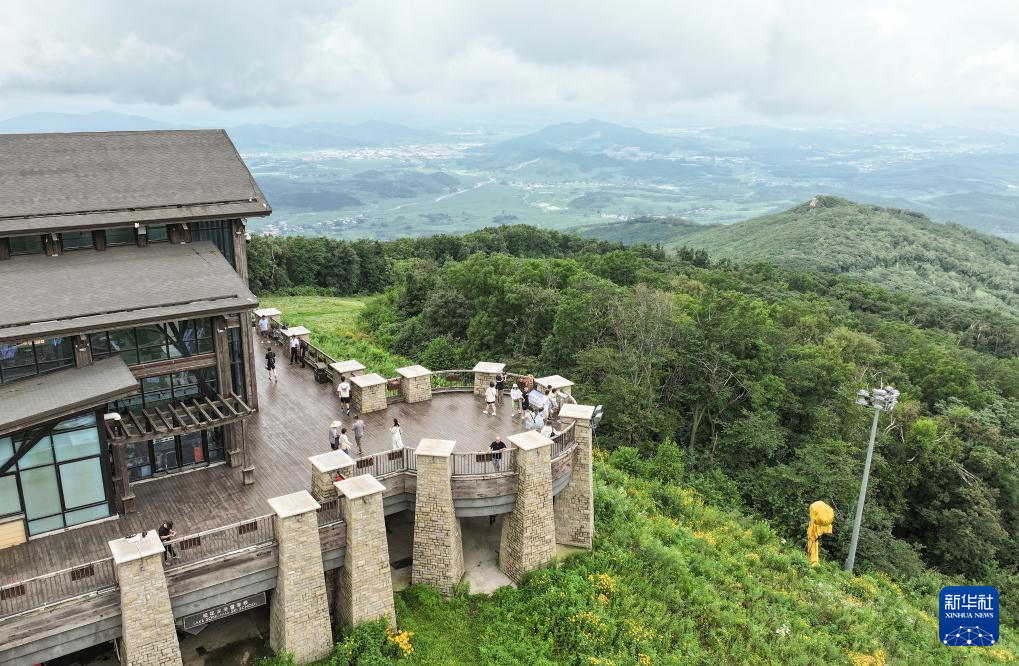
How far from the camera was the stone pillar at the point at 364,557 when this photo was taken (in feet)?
56.4

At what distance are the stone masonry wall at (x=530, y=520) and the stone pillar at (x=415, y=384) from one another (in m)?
6.87

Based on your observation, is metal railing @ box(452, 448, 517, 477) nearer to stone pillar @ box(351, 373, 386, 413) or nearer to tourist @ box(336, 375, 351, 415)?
stone pillar @ box(351, 373, 386, 413)

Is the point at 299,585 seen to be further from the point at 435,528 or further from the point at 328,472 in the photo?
the point at 435,528

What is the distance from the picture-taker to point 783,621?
2212 cm

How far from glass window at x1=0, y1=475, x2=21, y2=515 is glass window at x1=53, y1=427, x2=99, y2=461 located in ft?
3.54

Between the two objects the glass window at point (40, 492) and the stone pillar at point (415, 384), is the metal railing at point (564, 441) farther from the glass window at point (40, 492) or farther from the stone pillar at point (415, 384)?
the glass window at point (40, 492)

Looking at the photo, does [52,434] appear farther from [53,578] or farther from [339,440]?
[339,440]

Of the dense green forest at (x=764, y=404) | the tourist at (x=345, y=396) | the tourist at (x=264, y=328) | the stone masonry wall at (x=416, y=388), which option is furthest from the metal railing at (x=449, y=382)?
the dense green forest at (x=764, y=404)

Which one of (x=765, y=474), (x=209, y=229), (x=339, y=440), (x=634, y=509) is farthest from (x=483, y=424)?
(x=765, y=474)

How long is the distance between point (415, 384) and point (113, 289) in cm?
1050

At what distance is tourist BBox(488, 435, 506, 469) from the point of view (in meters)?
19.6

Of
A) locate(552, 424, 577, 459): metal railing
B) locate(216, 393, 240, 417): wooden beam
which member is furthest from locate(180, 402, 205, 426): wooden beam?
locate(552, 424, 577, 459): metal railing

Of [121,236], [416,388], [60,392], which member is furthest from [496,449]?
[121,236]

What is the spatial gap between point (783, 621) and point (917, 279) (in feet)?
394
